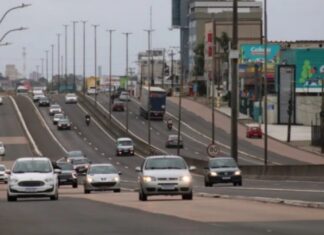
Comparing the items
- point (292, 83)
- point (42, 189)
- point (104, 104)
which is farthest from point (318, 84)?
point (42, 189)

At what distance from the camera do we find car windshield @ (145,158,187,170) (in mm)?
36344

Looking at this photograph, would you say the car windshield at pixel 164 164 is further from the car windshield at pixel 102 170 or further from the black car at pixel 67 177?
the black car at pixel 67 177

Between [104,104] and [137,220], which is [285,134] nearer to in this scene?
[104,104]

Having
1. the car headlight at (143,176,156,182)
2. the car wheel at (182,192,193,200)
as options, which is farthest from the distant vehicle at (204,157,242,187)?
the car headlight at (143,176,156,182)

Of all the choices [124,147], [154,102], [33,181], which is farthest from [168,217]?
[154,102]

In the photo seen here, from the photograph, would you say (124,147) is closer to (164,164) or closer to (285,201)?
(164,164)

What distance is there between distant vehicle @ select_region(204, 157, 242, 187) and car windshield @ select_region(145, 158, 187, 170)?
16.1m

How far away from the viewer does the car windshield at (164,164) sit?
119 ft

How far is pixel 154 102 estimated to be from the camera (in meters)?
127

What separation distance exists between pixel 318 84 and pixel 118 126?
25.0m

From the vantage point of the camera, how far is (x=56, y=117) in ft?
417

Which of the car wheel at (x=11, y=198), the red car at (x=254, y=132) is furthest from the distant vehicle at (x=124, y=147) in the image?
the car wheel at (x=11, y=198)

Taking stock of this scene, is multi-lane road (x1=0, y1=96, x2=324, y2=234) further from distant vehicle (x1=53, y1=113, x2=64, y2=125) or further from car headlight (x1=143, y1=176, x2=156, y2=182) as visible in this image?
distant vehicle (x1=53, y1=113, x2=64, y2=125)

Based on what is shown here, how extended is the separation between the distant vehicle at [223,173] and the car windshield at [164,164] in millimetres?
16068
